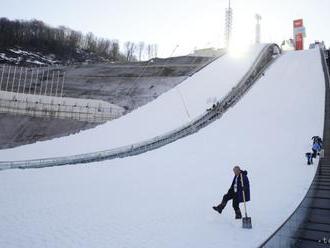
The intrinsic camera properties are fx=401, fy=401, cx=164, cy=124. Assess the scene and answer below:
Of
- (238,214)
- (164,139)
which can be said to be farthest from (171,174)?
(164,139)

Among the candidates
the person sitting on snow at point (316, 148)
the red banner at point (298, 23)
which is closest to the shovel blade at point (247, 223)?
the person sitting on snow at point (316, 148)

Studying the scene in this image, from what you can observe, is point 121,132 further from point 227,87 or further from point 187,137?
point 227,87

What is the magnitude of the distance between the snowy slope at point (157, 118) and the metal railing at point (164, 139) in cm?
94

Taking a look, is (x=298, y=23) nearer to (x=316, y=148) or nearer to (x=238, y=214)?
(x=316, y=148)

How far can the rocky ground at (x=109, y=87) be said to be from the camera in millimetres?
27016

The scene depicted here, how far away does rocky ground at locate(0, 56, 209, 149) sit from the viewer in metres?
27.0

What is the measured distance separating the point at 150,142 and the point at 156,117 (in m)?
7.79

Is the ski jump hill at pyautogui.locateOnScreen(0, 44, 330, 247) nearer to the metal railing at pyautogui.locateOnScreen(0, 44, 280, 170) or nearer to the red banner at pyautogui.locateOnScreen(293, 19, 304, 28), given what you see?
the metal railing at pyautogui.locateOnScreen(0, 44, 280, 170)

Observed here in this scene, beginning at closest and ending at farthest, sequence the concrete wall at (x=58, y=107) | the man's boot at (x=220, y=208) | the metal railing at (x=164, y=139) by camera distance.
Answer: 1. the man's boot at (x=220, y=208)
2. the metal railing at (x=164, y=139)
3. the concrete wall at (x=58, y=107)

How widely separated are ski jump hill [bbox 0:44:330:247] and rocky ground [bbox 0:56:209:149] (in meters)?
4.24

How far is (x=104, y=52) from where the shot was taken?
104m

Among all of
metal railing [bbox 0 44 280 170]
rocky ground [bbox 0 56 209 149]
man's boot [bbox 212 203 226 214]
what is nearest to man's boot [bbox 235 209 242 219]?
man's boot [bbox 212 203 226 214]

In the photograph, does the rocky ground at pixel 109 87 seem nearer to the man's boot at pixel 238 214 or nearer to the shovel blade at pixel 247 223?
the man's boot at pixel 238 214

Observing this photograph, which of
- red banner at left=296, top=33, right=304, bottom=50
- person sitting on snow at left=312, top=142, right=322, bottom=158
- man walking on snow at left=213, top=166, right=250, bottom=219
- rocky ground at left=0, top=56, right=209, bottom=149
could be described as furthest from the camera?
red banner at left=296, top=33, right=304, bottom=50
